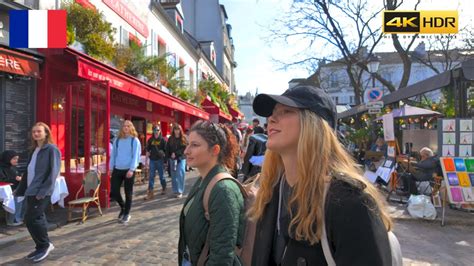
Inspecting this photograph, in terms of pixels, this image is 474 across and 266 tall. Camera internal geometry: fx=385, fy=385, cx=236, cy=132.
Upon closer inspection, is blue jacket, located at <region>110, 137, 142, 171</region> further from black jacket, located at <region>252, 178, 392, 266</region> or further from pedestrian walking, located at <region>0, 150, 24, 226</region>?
black jacket, located at <region>252, 178, 392, 266</region>

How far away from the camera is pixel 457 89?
29.2ft

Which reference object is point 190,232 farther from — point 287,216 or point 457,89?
point 457,89

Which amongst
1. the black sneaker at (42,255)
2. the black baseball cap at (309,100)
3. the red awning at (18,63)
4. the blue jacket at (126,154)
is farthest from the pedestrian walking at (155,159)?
the black baseball cap at (309,100)

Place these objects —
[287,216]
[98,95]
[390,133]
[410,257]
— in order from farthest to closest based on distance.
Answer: [390,133], [98,95], [410,257], [287,216]

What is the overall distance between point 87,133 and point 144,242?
10.7ft

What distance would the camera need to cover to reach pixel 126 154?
22.6 feet

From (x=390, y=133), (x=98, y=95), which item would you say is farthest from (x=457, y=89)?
(x=98, y=95)

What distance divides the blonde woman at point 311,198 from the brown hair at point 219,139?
98 cm

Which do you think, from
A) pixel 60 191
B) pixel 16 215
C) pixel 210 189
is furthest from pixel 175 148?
pixel 210 189

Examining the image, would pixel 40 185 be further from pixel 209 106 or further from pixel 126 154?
pixel 209 106

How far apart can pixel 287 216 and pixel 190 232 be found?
0.93m

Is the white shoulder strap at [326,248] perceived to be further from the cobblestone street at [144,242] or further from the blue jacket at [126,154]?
the blue jacket at [126,154]

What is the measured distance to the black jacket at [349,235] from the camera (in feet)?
3.85

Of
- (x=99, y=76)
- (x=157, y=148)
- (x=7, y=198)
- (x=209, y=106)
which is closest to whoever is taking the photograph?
(x=7, y=198)
